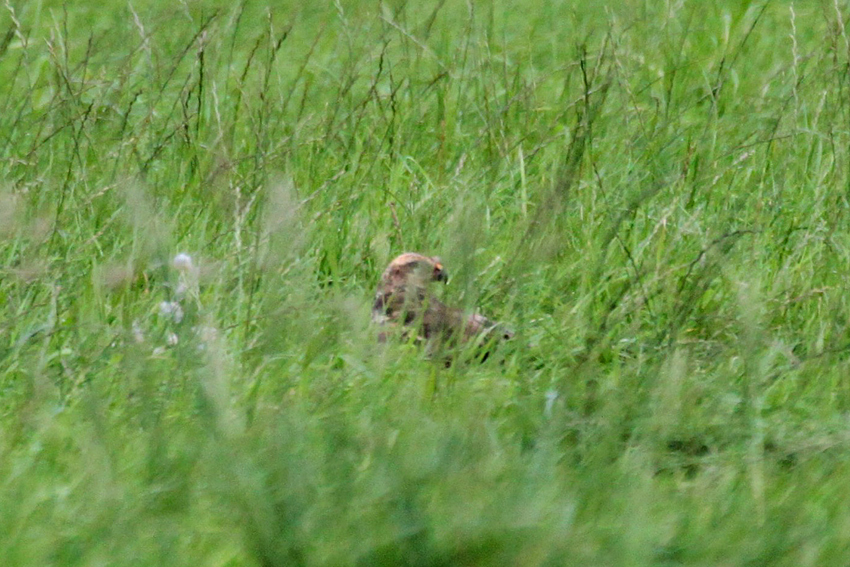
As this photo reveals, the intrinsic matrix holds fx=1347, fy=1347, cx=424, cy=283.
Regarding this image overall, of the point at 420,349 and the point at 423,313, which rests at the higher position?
the point at 423,313

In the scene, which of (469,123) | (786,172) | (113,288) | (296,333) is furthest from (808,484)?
(469,123)

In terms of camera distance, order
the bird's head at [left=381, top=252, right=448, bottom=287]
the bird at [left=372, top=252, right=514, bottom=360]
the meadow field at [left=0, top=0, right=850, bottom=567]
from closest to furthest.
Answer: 1. the meadow field at [left=0, top=0, right=850, bottom=567]
2. the bird at [left=372, top=252, right=514, bottom=360]
3. the bird's head at [left=381, top=252, right=448, bottom=287]

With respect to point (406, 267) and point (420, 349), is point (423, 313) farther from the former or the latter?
point (406, 267)

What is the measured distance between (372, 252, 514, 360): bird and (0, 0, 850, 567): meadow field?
2.7 inches

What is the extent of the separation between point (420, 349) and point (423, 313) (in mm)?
222

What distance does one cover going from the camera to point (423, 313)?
3172 mm

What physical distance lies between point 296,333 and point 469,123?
236 centimetres

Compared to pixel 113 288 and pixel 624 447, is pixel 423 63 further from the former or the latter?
pixel 624 447

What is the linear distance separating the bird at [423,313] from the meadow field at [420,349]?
2.7 inches

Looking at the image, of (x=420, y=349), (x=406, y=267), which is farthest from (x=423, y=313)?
(x=406, y=267)

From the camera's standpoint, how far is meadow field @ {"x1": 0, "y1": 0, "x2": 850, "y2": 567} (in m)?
2.16

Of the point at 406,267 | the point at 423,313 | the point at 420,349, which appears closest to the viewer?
the point at 423,313

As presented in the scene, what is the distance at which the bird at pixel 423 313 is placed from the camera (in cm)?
319

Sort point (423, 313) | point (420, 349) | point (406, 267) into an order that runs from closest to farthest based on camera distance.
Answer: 1. point (423, 313)
2. point (420, 349)
3. point (406, 267)
